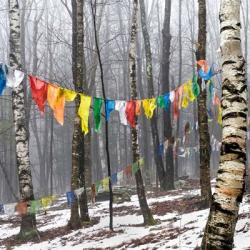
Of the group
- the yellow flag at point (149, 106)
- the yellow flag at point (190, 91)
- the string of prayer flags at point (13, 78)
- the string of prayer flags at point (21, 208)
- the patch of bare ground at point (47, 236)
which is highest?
the string of prayer flags at point (13, 78)

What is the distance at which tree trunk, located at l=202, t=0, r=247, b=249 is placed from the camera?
4.49 meters

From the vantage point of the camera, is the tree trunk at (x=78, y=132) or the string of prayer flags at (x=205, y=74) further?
the tree trunk at (x=78, y=132)

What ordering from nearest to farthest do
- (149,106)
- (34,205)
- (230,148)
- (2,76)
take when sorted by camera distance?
(230,148) → (2,76) → (34,205) → (149,106)

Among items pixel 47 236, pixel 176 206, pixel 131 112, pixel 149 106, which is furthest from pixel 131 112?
pixel 47 236

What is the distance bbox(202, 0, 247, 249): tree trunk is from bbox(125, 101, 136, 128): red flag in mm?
5947

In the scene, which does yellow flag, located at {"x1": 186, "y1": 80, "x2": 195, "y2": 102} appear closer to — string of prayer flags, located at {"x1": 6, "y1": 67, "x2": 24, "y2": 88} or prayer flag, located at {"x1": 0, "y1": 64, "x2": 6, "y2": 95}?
string of prayer flags, located at {"x1": 6, "y1": 67, "x2": 24, "y2": 88}

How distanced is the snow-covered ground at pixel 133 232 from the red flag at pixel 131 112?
8.65 ft

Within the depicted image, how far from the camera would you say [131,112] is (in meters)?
11.0

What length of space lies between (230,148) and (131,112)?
6.48 metres

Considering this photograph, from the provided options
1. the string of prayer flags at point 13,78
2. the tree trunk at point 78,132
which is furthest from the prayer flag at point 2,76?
the tree trunk at point 78,132

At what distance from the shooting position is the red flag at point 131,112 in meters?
10.9

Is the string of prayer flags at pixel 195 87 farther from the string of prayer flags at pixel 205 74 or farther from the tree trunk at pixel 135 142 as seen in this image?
the tree trunk at pixel 135 142

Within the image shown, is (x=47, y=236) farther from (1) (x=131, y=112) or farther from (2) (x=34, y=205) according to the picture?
(1) (x=131, y=112)

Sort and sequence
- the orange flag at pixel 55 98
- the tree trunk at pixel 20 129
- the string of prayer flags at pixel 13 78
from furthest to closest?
the tree trunk at pixel 20 129
the orange flag at pixel 55 98
the string of prayer flags at pixel 13 78
